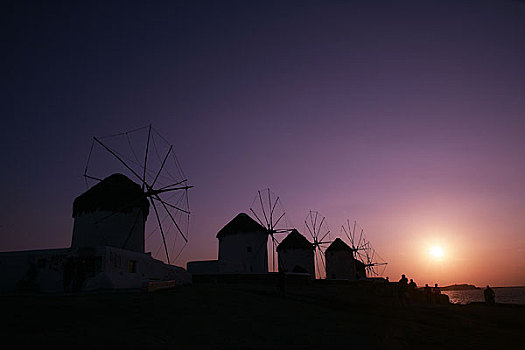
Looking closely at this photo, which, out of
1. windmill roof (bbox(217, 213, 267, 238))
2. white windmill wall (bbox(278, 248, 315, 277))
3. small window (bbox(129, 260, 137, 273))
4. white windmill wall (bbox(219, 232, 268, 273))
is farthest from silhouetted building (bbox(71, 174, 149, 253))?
white windmill wall (bbox(278, 248, 315, 277))

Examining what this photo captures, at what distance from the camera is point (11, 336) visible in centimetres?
732

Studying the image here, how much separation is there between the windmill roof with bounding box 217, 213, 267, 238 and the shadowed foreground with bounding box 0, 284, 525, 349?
26.5m

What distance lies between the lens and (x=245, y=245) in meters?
41.8

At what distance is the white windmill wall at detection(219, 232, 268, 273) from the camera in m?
41.3

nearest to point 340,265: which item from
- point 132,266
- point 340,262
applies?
point 340,262

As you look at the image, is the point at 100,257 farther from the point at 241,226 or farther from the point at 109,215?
the point at 241,226

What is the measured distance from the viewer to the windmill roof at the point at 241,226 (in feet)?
139

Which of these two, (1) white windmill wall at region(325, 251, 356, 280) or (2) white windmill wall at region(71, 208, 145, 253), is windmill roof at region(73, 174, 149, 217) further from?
(1) white windmill wall at region(325, 251, 356, 280)

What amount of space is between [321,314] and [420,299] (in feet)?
62.1

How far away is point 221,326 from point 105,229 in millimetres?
18713

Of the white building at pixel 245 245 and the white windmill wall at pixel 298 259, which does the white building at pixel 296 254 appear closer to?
the white windmill wall at pixel 298 259

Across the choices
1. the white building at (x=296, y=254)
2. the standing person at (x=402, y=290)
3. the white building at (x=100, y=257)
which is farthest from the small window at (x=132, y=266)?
the white building at (x=296, y=254)

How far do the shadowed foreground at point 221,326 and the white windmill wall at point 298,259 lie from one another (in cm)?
3394

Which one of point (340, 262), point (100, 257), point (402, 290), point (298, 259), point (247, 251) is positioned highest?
point (247, 251)
